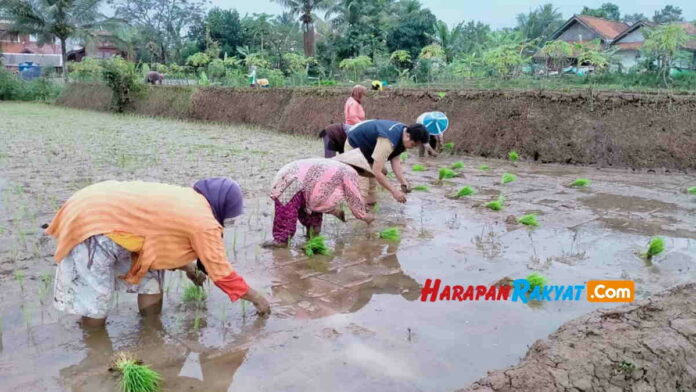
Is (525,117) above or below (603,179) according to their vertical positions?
above

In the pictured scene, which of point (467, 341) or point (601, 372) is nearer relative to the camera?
point (601, 372)

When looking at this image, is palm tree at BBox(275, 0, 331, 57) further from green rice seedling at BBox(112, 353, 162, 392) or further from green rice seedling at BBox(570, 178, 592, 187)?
green rice seedling at BBox(112, 353, 162, 392)

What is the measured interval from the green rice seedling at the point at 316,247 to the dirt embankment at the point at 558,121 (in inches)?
279

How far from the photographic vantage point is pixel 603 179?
8.61m

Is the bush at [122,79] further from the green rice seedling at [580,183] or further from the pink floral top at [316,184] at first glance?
the pink floral top at [316,184]

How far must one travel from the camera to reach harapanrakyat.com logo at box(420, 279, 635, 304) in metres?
3.74

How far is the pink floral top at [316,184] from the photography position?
15.3 feet

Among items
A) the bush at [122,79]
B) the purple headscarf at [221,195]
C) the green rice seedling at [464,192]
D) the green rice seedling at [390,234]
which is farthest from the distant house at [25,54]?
the purple headscarf at [221,195]

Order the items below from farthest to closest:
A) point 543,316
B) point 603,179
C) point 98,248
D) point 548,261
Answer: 1. point 603,179
2. point 548,261
3. point 543,316
4. point 98,248

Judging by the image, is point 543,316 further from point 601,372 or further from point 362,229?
point 362,229

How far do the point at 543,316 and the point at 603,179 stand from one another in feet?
19.3

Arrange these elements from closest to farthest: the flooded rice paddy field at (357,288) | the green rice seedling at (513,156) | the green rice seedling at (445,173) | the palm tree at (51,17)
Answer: the flooded rice paddy field at (357,288)
the green rice seedling at (445,173)
the green rice seedling at (513,156)
the palm tree at (51,17)

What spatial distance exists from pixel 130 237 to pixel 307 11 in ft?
108

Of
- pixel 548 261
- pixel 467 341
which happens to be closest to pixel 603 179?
pixel 548 261
